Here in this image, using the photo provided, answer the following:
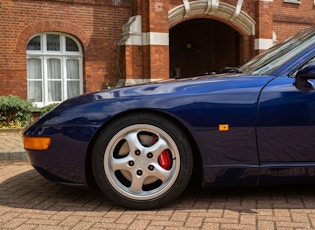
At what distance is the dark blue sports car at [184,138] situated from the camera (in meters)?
3.30

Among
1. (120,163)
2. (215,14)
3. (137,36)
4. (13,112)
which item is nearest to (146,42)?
(137,36)

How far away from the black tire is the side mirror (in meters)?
1.02

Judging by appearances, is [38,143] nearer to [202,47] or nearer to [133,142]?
[133,142]

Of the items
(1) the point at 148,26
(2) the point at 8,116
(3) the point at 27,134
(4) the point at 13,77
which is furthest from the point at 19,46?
(3) the point at 27,134

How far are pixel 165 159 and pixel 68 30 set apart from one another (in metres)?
8.56

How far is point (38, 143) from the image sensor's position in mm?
3406

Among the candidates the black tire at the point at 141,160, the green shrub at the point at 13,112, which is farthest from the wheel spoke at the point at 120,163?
the green shrub at the point at 13,112

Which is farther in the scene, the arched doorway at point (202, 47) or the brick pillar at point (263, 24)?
the arched doorway at point (202, 47)

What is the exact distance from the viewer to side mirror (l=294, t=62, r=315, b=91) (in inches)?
128

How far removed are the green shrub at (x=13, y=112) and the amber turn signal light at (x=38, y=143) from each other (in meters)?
6.60

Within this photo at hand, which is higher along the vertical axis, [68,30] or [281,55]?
[68,30]

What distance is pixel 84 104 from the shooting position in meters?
3.40

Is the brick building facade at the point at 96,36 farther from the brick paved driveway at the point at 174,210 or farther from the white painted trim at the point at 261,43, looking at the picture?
the brick paved driveway at the point at 174,210

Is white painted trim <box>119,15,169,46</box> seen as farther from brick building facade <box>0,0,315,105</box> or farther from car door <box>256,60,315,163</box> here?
car door <box>256,60,315,163</box>
